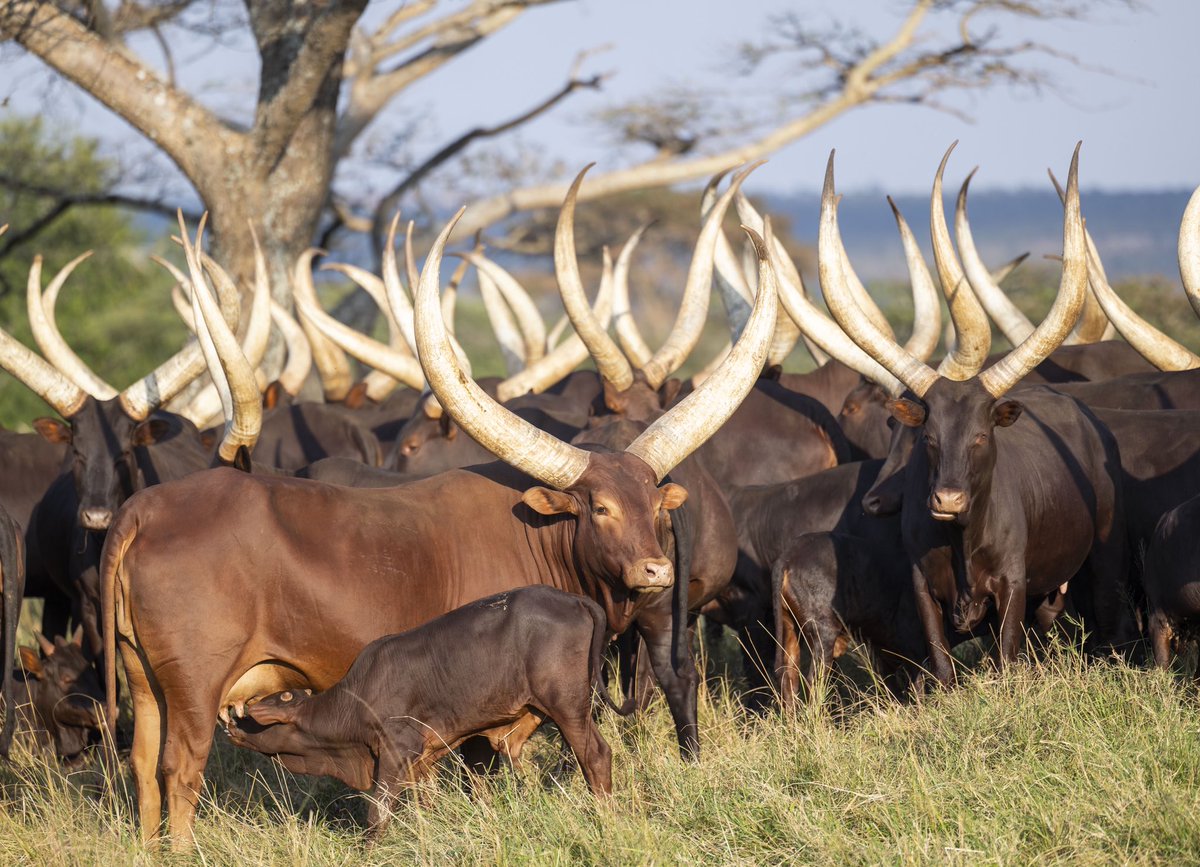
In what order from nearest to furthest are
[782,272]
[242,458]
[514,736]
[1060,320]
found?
[514,736]
[1060,320]
[242,458]
[782,272]

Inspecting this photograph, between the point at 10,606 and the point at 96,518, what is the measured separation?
1.08 meters

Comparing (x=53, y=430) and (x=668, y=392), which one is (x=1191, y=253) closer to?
(x=668, y=392)

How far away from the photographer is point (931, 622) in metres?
6.07

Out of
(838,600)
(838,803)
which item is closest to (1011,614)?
(838,600)

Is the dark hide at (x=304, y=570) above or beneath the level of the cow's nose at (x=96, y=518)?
above

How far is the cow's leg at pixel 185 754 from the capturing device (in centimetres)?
502

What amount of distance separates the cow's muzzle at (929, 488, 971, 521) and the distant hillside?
51.6 m

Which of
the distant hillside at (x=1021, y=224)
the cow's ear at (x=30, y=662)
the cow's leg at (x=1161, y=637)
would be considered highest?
the cow's leg at (x=1161, y=637)

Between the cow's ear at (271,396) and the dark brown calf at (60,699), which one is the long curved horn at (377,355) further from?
the dark brown calf at (60,699)

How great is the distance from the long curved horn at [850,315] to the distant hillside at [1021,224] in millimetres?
50020

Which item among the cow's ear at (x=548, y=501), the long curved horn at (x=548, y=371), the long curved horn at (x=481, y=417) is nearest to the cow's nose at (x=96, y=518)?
the long curved horn at (x=481, y=417)

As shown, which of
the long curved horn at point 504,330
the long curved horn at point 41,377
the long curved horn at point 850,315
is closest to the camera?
the long curved horn at point 850,315

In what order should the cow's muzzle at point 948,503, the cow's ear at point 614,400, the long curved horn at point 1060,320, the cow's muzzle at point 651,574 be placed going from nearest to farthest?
the cow's muzzle at point 651,574
the cow's muzzle at point 948,503
the long curved horn at point 1060,320
the cow's ear at point 614,400

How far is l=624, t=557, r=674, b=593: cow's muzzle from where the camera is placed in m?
5.12
